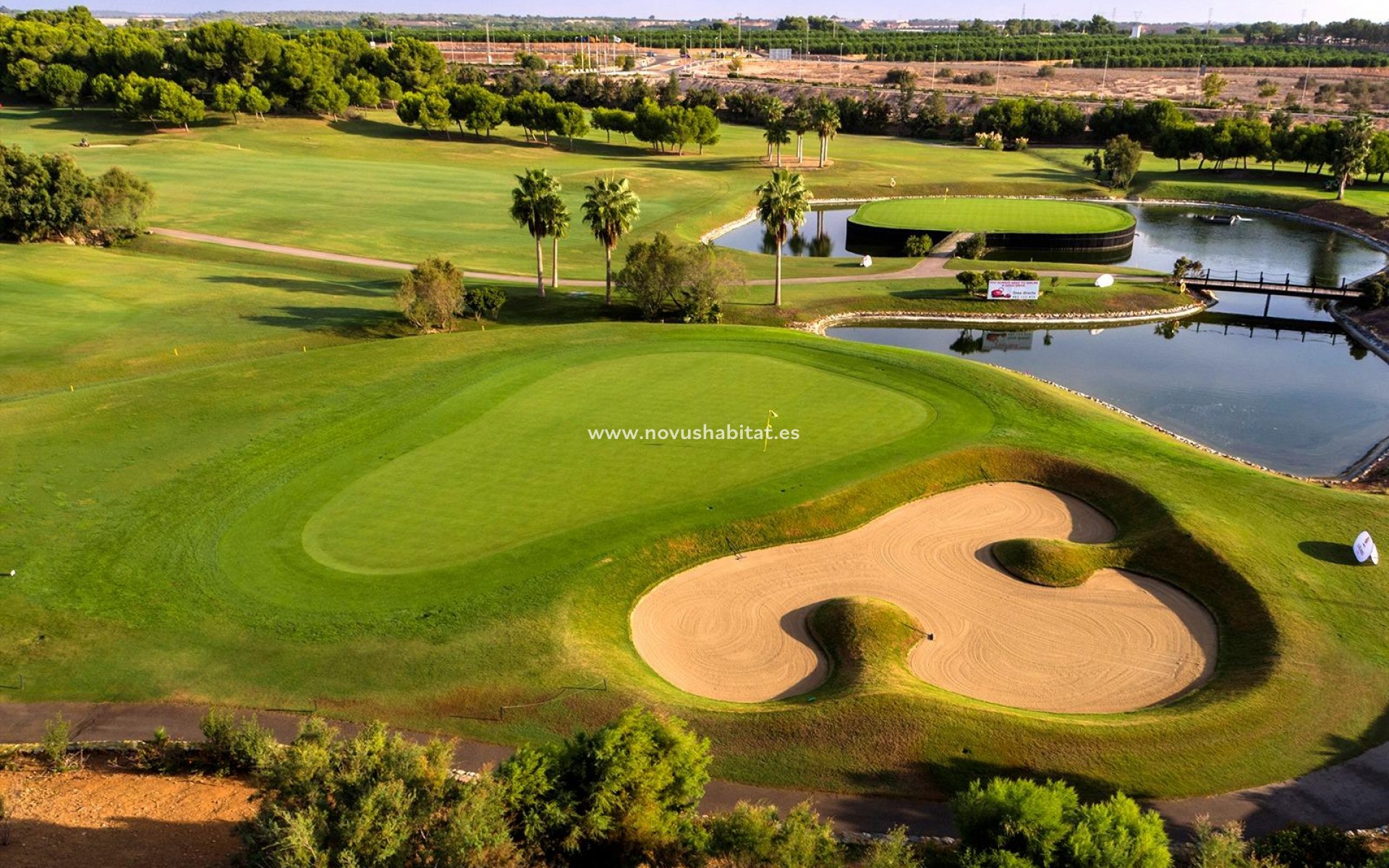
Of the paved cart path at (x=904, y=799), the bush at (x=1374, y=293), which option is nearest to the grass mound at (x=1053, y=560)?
the paved cart path at (x=904, y=799)

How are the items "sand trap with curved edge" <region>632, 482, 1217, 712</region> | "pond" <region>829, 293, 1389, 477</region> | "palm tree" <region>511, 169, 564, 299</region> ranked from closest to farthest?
"sand trap with curved edge" <region>632, 482, 1217, 712</region>
"pond" <region>829, 293, 1389, 477</region>
"palm tree" <region>511, 169, 564, 299</region>

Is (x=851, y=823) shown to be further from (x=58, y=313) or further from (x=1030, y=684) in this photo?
(x=58, y=313)

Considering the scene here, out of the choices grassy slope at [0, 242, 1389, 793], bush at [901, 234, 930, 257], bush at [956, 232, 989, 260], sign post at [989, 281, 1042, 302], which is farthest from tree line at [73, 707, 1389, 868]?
bush at [901, 234, 930, 257]

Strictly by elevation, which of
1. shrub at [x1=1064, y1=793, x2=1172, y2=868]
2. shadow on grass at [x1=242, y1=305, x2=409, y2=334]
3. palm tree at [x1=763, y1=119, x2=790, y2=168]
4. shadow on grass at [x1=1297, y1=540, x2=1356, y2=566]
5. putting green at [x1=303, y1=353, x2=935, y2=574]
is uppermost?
palm tree at [x1=763, y1=119, x2=790, y2=168]

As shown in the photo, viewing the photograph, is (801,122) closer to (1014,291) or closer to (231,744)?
(1014,291)

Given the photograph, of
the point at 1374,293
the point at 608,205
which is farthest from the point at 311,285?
the point at 1374,293

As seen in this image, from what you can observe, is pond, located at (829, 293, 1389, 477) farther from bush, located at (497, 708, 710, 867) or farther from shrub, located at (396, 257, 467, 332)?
bush, located at (497, 708, 710, 867)
